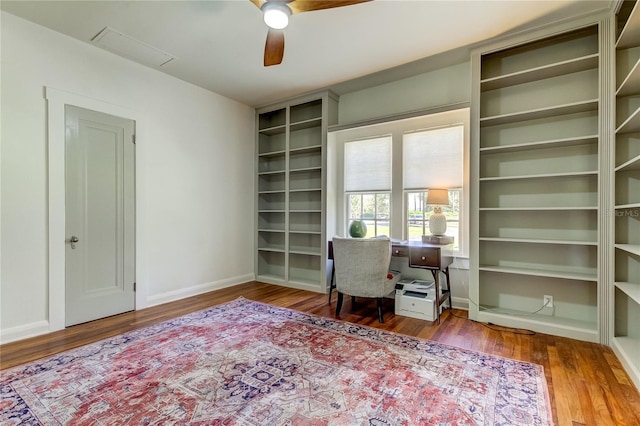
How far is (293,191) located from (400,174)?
5.30ft

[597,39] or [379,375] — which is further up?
[597,39]

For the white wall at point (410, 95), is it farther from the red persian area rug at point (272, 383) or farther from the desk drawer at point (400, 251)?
the red persian area rug at point (272, 383)

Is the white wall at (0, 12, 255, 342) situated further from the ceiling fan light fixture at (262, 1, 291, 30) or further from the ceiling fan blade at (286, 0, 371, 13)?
the ceiling fan blade at (286, 0, 371, 13)

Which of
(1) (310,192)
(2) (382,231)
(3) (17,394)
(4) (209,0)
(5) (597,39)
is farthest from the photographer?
(1) (310,192)

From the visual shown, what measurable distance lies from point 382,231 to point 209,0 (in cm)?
326

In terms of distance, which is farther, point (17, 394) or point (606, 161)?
point (606, 161)

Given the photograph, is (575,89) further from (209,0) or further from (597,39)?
(209,0)

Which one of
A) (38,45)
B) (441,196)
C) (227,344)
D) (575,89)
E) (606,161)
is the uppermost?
(38,45)

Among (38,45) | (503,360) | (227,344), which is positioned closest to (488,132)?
(503,360)

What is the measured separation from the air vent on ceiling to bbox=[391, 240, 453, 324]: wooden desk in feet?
11.2

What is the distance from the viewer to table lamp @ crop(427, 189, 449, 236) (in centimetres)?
350

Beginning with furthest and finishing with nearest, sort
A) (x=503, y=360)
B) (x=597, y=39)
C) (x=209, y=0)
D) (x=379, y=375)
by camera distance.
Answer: (x=597, y=39)
(x=209, y=0)
(x=503, y=360)
(x=379, y=375)

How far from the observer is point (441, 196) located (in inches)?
138

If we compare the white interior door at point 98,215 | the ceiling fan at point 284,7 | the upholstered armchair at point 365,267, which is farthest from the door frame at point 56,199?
the upholstered armchair at point 365,267
